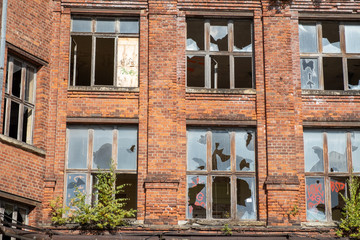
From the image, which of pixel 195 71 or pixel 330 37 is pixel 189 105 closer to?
pixel 195 71

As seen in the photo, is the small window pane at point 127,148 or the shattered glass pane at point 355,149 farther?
the shattered glass pane at point 355,149

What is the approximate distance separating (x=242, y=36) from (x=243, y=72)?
1.08 meters

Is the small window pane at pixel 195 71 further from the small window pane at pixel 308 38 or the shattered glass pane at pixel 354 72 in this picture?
the shattered glass pane at pixel 354 72

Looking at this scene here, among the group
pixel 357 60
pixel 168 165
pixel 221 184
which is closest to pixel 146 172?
pixel 168 165

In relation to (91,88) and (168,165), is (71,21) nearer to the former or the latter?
(91,88)

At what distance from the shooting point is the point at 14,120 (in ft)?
57.0

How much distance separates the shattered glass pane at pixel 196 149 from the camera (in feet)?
59.9

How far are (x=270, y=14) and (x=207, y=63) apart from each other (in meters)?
2.28

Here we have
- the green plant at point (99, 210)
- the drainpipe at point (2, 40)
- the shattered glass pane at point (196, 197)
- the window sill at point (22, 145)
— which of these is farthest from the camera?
the shattered glass pane at point (196, 197)

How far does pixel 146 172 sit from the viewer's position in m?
17.9

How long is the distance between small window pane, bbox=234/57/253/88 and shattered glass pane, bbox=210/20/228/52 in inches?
21.9

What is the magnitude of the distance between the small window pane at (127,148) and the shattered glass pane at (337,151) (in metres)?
5.39

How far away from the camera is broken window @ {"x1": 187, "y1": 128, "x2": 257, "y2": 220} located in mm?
17938

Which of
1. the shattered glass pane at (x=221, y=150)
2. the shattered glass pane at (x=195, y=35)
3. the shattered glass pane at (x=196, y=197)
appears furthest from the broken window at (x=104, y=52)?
the shattered glass pane at (x=196, y=197)
